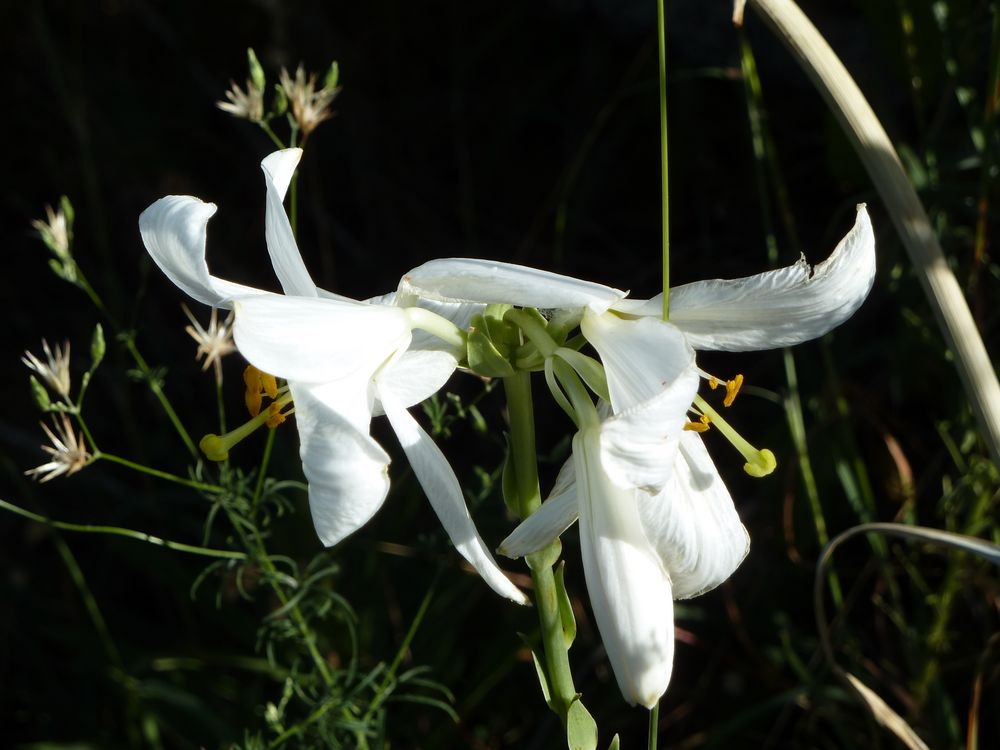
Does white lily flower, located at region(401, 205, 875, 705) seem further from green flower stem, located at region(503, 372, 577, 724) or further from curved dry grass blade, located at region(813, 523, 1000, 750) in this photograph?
curved dry grass blade, located at region(813, 523, 1000, 750)

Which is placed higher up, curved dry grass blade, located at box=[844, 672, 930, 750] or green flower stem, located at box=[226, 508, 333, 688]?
green flower stem, located at box=[226, 508, 333, 688]

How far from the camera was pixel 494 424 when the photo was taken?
2.28 metres

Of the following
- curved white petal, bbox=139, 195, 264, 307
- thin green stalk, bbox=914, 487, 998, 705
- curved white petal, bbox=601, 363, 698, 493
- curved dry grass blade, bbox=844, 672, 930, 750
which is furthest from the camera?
thin green stalk, bbox=914, 487, 998, 705

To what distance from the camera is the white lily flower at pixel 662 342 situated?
68cm

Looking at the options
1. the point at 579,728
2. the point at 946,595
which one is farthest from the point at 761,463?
the point at 946,595

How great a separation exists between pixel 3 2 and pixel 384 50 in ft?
3.15

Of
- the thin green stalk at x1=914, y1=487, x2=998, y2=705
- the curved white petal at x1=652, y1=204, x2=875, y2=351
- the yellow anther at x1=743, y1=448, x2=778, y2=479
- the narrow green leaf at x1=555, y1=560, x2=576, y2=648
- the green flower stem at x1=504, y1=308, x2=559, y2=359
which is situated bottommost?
the thin green stalk at x1=914, y1=487, x2=998, y2=705

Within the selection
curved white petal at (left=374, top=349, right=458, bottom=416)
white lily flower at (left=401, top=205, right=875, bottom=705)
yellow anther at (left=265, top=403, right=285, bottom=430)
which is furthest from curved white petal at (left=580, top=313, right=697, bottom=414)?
yellow anther at (left=265, top=403, right=285, bottom=430)

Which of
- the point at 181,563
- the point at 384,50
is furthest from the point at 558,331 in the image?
the point at 384,50

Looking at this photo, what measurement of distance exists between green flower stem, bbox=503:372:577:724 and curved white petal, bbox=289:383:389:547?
0.49 feet

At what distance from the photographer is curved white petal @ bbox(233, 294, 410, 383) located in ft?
2.14

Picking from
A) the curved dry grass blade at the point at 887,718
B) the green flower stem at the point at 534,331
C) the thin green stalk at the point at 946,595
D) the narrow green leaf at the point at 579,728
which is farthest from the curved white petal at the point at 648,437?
the thin green stalk at the point at 946,595

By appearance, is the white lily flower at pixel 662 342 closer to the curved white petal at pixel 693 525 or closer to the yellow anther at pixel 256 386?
the curved white petal at pixel 693 525

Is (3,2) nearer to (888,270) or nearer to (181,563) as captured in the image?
(181,563)
